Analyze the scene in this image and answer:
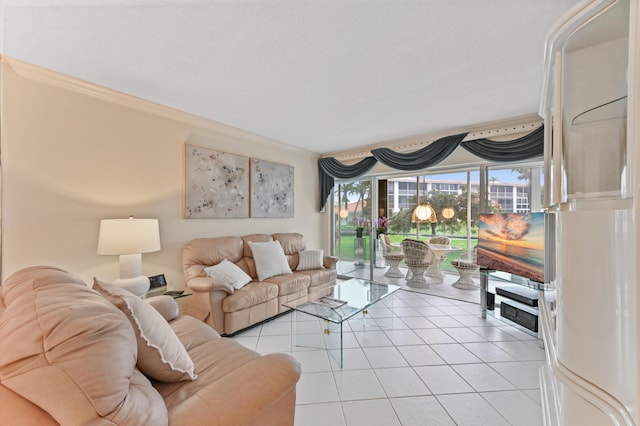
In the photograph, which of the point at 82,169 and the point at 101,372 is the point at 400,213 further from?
the point at 101,372

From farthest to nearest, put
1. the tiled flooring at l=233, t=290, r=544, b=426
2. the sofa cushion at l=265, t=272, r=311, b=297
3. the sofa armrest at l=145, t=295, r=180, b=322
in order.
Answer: the sofa cushion at l=265, t=272, r=311, b=297 → the sofa armrest at l=145, t=295, r=180, b=322 → the tiled flooring at l=233, t=290, r=544, b=426

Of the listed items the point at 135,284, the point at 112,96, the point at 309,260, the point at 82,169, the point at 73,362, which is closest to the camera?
the point at 73,362

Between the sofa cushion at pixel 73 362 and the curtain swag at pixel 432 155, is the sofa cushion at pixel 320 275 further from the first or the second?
the sofa cushion at pixel 73 362

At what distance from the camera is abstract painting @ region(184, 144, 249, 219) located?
125 inches

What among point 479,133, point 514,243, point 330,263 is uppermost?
point 479,133

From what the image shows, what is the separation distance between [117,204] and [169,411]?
7.89 feet

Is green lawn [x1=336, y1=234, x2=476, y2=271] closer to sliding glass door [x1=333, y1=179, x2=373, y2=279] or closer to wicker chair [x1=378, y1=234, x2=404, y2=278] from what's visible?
sliding glass door [x1=333, y1=179, x2=373, y2=279]

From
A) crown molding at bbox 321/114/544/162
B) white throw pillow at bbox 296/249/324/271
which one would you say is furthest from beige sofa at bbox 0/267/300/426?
crown molding at bbox 321/114/544/162

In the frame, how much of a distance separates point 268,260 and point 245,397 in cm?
245

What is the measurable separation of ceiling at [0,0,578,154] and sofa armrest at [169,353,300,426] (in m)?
1.92

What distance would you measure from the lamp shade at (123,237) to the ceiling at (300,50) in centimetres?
130

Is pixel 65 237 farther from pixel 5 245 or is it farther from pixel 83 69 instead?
pixel 83 69

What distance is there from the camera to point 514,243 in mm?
2721

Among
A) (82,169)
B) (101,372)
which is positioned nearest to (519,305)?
(101,372)
